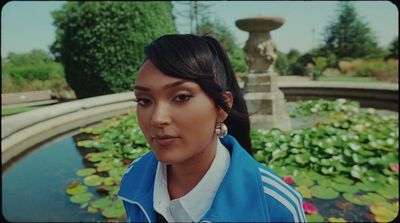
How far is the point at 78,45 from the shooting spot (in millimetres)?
8820

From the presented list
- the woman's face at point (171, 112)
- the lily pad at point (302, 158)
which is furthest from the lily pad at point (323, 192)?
the woman's face at point (171, 112)

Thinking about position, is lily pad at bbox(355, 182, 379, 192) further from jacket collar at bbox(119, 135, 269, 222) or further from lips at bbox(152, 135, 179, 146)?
lips at bbox(152, 135, 179, 146)

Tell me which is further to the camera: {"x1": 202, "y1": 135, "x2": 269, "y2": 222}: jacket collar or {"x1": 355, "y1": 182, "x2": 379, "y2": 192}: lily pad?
{"x1": 355, "y1": 182, "x2": 379, "y2": 192}: lily pad

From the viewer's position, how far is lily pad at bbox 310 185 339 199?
8.73ft

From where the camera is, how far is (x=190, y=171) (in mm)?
1040

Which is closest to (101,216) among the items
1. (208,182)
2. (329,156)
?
(208,182)

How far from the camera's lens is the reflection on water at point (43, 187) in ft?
8.24

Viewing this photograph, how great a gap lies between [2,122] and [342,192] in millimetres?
4024

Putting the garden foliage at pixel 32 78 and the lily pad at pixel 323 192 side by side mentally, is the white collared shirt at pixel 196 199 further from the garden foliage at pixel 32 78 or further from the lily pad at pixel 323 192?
the garden foliage at pixel 32 78

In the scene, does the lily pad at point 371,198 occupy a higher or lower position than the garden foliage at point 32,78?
lower

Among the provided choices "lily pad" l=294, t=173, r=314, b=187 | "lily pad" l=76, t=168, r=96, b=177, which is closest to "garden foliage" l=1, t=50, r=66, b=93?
"lily pad" l=76, t=168, r=96, b=177


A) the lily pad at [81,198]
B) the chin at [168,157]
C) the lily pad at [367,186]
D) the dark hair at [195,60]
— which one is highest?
the dark hair at [195,60]

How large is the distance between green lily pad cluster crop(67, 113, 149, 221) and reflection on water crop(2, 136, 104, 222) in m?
0.09

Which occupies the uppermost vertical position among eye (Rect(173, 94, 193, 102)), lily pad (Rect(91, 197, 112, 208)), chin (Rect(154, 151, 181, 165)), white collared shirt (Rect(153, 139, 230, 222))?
eye (Rect(173, 94, 193, 102))
